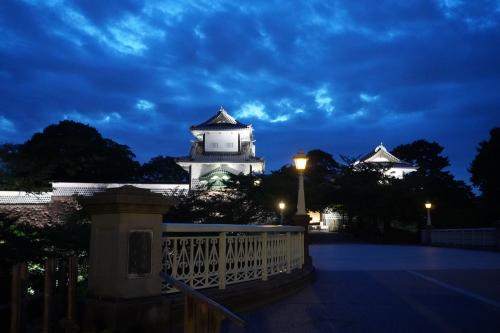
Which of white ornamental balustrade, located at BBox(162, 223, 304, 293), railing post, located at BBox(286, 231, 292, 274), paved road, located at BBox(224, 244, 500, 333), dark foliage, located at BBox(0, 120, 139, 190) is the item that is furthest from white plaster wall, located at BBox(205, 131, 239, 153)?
railing post, located at BBox(286, 231, 292, 274)

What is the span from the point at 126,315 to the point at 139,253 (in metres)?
0.71

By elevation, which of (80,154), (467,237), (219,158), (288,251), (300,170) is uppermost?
(80,154)

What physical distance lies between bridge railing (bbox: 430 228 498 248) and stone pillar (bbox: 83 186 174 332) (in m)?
23.7

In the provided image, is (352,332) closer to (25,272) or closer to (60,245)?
(25,272)

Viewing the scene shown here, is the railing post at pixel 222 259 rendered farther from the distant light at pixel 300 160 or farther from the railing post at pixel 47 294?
the distant light at pixel 300 160

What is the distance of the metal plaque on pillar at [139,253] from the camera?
217 inches

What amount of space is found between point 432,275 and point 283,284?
19.3 feet

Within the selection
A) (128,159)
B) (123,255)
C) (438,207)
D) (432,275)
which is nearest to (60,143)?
(128,159)

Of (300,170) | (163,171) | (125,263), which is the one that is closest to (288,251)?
(300,170)

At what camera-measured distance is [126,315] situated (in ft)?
17.2

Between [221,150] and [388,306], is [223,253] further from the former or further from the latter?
[221,150]

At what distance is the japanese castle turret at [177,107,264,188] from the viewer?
4984 centimetres

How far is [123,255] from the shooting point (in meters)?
5.41

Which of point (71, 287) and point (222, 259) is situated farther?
point (222, 259)
